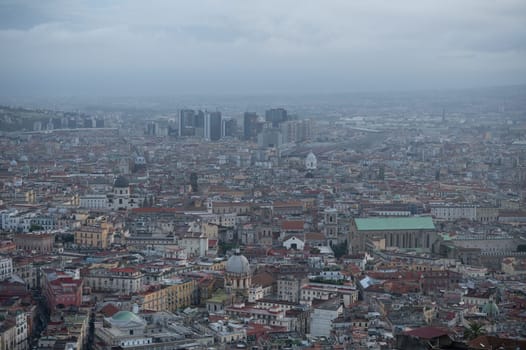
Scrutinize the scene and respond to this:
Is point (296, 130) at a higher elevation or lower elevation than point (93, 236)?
lower

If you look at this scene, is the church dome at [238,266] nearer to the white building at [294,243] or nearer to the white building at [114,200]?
the white building at [294,243]

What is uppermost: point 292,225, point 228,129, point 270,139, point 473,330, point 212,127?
point 473,330

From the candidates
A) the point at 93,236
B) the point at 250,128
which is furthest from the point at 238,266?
the point at 250,128

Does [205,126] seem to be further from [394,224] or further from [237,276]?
[237,276]

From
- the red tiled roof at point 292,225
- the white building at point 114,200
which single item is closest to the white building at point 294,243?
the red tiled roof at point 292,225

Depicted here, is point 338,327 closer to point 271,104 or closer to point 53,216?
point 53,216

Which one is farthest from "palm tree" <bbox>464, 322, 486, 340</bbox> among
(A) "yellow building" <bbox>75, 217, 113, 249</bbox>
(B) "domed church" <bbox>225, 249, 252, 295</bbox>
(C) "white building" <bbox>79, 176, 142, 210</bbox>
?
(C) "white building" <bbox>79, 176, 142, 210</bbox>
